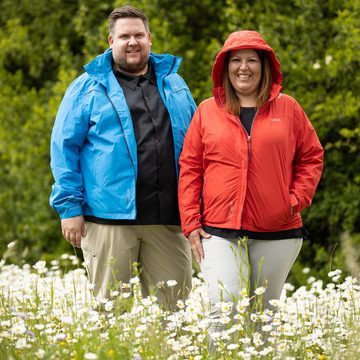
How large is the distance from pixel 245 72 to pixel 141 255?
128 cm

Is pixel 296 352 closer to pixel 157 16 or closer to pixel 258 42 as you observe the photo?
pixel 258 42

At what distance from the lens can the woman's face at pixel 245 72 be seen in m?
4.70

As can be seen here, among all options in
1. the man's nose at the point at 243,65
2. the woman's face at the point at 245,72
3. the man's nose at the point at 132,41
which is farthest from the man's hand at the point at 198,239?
the man's nose at the point at 132,41

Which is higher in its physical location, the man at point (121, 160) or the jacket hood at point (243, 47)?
the jacket hood at point (243, 47)

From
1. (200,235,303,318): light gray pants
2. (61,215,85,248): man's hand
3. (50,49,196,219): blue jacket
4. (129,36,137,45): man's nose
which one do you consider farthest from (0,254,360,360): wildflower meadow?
(129,36,137,45): man's nose

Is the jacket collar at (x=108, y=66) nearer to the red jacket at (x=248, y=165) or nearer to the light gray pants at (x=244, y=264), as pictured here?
the red jacket at (x=248, y=165)

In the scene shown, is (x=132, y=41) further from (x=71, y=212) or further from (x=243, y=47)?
(x=71, y=212)

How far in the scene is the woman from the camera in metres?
4.56

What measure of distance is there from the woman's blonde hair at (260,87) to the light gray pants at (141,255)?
2.76 feet

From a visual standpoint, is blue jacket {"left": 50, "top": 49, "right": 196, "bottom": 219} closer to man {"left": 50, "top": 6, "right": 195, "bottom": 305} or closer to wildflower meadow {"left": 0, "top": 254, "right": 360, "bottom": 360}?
man {"left": 50, "top": 6, "right": 195, "bottom": 305}

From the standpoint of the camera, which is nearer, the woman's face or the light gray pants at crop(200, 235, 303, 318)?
the light gray pants at crop(200, 235, 303, 318)

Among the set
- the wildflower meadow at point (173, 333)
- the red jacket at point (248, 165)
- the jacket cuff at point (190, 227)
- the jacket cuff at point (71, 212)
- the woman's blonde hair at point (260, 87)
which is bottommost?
the wildflower meadow at point (173, 333)

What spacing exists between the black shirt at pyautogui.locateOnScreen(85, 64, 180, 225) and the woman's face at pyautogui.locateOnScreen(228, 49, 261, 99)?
1.59 ft

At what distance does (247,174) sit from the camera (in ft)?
14.9
